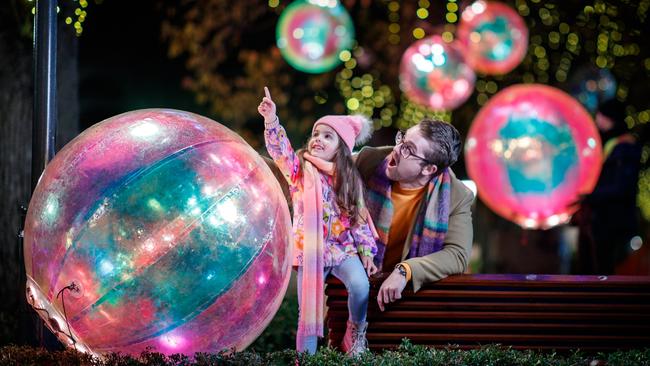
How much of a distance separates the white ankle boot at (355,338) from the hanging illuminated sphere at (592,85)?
343 inches

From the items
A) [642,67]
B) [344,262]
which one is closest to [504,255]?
[642,67]

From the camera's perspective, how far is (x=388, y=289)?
6.59 metres

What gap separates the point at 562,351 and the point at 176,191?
3073 mm

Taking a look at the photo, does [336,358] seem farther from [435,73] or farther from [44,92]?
[435,73]

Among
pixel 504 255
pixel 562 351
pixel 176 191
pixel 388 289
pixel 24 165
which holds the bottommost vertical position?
pixel 504 255

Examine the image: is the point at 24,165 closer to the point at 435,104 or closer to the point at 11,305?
the point at 11,305

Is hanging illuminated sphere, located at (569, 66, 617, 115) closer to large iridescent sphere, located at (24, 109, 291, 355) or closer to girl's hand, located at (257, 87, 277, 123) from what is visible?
girl's hand, located at (257, 87, 277, 123)

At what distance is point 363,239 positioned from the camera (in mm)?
6785

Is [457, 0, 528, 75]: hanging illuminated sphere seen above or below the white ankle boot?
above

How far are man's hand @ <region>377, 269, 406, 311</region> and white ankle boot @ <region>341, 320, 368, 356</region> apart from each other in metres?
0.21

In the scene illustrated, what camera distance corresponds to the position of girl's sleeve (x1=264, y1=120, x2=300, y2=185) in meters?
6.44

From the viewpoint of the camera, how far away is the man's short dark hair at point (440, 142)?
7039mm

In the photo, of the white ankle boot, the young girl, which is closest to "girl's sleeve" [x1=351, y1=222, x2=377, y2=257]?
the young girl

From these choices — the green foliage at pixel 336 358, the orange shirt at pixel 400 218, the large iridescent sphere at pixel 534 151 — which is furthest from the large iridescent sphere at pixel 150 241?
the large iridescent sphere at pixel 534 151
